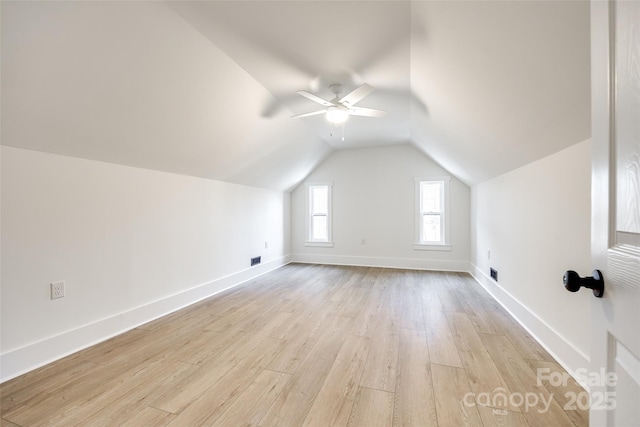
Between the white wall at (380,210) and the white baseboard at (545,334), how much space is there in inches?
68.9

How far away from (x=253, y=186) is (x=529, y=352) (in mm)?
4219

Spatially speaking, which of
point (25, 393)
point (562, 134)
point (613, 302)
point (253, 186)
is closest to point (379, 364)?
point (613, 302)

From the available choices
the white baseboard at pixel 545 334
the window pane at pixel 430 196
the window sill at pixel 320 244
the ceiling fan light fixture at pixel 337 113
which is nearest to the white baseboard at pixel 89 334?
the window sill at pixel 320 244

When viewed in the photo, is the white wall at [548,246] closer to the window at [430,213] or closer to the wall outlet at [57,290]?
the window at [430,213]

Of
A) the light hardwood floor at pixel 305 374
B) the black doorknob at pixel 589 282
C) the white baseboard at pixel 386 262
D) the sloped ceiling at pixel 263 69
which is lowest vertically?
the light hardwood floor at pixel 305 374

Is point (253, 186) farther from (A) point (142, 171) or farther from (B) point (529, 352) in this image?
(B) point (529, 352)

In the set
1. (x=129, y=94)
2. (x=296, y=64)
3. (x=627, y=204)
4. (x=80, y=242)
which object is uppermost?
(x=296, y=64)

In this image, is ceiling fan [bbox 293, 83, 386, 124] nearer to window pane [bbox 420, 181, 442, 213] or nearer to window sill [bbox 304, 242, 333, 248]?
window pane [bbox 420, 181, 442, 213]

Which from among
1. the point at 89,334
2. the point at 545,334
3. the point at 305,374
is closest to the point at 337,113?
the point at 305,374

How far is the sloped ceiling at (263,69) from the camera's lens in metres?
1.42

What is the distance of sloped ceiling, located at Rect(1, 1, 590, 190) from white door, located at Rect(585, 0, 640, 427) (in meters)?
0.82

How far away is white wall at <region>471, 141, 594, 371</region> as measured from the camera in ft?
5.82

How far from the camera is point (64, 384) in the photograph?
1.76 m

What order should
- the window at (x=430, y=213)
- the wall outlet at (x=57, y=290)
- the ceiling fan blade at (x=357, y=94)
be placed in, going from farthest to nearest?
the window at (x=430, y=213)
the ceiling fan blade at (x=357, y=94)
the wall outlet at (x=57, y=290)
